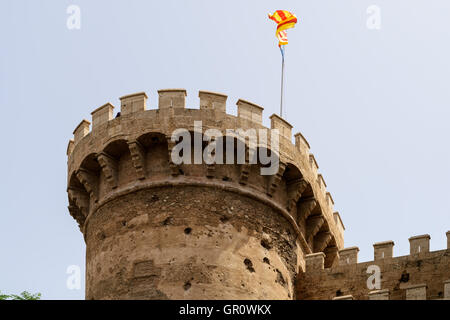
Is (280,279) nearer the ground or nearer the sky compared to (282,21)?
nearer the ground

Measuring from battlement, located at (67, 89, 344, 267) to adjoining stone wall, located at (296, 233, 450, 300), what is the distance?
2.82 feet

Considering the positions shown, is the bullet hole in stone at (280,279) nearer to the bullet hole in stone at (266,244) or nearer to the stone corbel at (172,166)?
the bullet hole in stone at (266,244)

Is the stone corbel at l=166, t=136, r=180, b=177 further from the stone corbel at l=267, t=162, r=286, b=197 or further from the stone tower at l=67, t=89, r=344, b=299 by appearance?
the stone corbel at l=267, t=162, r=286, b=197

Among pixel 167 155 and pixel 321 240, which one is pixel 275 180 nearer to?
pixel 167 155

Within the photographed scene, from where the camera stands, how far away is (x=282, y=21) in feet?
114

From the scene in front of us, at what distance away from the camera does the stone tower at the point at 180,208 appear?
28.2 meters

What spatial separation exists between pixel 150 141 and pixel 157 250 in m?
2.79

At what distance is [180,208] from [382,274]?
15.9 ft

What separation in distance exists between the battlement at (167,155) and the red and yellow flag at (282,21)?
14.2 feet

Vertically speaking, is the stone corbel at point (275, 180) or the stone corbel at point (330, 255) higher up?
the stone corbel at point (275, 180)

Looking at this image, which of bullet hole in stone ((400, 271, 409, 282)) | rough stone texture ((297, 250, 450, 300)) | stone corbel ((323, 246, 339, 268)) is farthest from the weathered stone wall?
stone corbel ((323, 246, 339, 268))

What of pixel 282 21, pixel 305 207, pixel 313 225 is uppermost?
pixel 282 21

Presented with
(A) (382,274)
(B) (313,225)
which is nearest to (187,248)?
(A) (382,274)

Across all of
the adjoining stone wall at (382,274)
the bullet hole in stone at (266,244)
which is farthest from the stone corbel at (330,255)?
the bullet hole in stone at (266,244)
